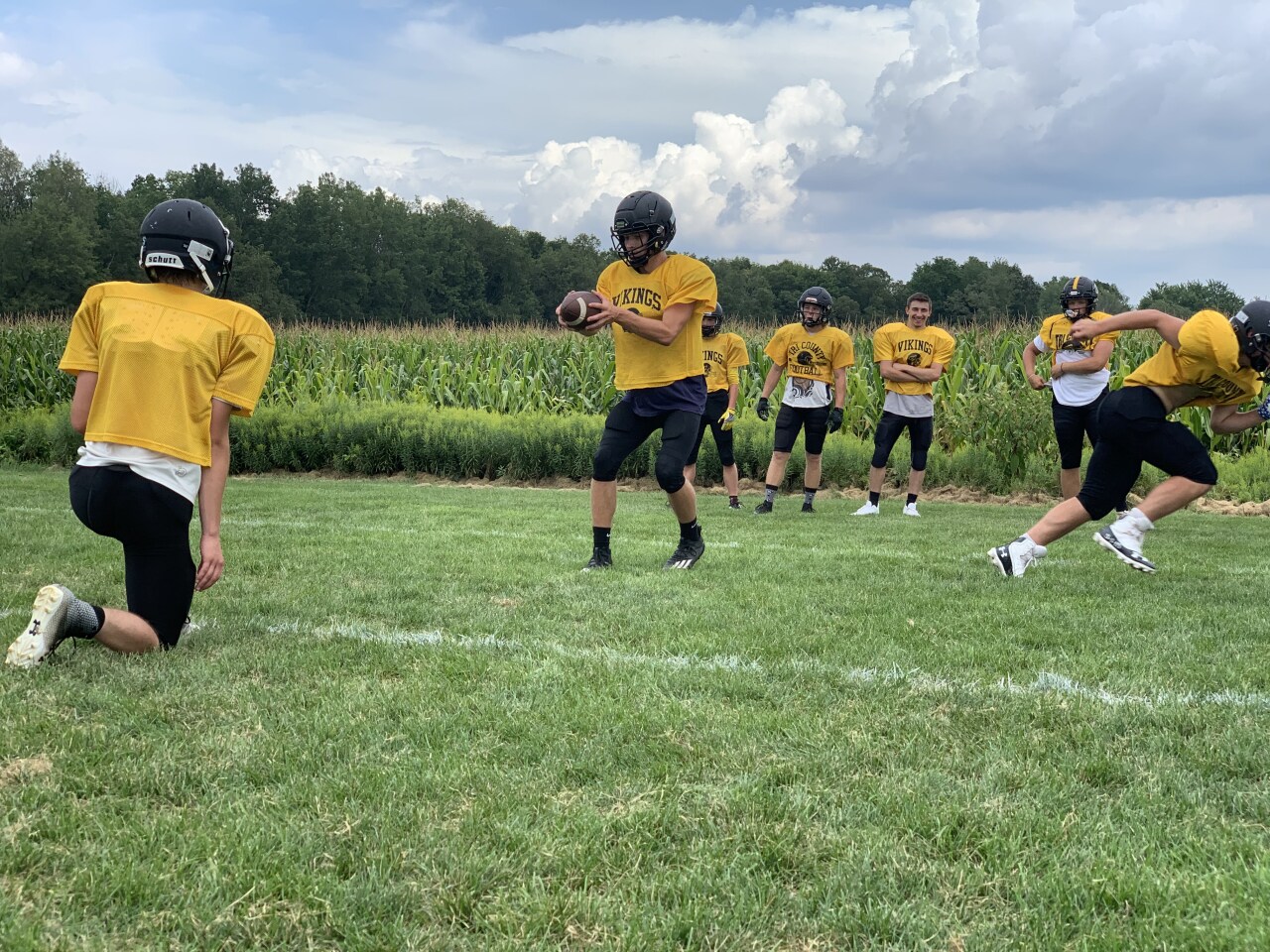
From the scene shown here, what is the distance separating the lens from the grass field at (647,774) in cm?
213

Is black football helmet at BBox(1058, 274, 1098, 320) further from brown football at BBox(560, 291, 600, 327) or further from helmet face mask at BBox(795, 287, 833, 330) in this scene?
brown football at BBox(560, 291, 600, 327)

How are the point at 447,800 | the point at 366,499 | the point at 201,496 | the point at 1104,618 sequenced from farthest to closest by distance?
1. the point at 366,499
2. the point at 1104,618
3. the point at 201,496
4. the point at 447,800

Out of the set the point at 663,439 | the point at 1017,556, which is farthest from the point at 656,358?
the point at 1017,556

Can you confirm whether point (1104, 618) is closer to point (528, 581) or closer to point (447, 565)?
point (528, 581)

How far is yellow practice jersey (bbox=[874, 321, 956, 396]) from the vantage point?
10.6m

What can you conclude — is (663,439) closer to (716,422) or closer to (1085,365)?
(1085,365)

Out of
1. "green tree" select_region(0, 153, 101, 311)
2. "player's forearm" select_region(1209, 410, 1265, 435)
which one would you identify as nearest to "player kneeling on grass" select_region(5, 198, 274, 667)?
"player's forearm" select_region(1209, 410, 1265, 435)

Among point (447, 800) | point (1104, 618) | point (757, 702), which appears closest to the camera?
point (447, 800)

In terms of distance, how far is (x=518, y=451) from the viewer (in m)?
14.7

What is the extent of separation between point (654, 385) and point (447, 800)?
4019 millimetres

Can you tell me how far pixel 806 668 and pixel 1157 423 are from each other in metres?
3.26

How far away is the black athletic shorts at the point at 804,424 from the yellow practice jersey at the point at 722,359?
703 millimetres

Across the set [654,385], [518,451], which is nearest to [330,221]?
[518,451]

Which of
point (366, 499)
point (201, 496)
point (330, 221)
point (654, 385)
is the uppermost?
point (330, 221)
